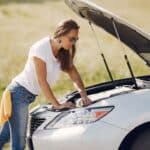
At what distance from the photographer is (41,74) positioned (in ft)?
25.2

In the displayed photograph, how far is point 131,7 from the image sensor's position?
93.1ft

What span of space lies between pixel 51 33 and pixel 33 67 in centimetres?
1418

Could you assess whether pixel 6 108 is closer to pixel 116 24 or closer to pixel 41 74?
pixel 41 74

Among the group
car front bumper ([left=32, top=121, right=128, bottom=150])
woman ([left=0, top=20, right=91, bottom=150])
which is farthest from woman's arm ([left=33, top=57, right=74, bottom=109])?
car front bumper ([left=32, top=121, right=128, bottom=150])

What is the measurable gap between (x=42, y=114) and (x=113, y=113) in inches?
31.7

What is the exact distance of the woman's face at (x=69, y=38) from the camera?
7.60 m

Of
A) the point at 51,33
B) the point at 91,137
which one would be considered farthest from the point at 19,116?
the point at 51,33

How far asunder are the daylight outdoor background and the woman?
3.64 metres

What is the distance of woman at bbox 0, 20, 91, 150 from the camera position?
7664mm

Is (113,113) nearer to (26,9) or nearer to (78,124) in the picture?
(78,124)

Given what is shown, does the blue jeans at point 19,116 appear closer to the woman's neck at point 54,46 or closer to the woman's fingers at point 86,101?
the woman's neck at point 54,46

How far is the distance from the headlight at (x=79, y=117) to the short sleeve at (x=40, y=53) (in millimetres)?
544

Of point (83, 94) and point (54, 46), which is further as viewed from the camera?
point (83, 94)

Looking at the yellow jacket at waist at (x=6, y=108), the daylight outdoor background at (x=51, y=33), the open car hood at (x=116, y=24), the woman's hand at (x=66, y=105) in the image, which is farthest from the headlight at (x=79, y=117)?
the daylight outdoor background at (x=51, y=33)
